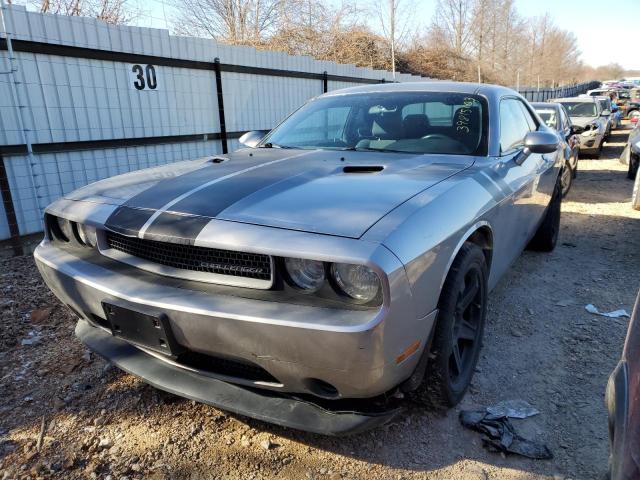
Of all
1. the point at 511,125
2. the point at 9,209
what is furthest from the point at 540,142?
the point at 9,209

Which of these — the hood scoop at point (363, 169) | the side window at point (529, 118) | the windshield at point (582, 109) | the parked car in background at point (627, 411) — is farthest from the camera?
the windshield at point (582, 109)

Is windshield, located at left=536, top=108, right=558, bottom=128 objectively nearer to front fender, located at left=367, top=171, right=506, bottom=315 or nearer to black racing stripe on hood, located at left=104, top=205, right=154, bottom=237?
front fender, located at left=367, top=171, right=506, bottom=315

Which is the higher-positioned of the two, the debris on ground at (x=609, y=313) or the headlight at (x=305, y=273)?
the headlight at (x=305, y=273)

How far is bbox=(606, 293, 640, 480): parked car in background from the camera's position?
3.67ft

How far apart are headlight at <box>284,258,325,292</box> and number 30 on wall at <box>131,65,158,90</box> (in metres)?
5.44

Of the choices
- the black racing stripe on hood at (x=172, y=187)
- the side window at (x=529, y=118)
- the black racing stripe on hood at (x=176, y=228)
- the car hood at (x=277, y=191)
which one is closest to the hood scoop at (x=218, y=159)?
the car hood at (x=277, y=191)

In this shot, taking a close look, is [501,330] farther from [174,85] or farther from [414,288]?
[174,85]

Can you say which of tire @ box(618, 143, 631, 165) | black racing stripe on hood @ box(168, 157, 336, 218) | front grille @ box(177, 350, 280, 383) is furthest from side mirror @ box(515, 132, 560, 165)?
tire @ box(618, 143, 631, 165)

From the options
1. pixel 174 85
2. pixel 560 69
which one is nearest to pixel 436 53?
pixel 174 85

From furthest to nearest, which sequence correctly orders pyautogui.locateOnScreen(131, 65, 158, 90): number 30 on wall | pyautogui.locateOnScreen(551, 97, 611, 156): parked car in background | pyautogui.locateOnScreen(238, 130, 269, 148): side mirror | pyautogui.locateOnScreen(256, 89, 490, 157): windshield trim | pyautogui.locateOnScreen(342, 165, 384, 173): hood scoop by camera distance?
pyautogui.locateOnScreen(551, 97, 611, 156): parked car in background < pyautogui.locateOnScreen(131, 65, 158, 90): number 30 on wall < pyautogui.locateOnScreen(238, 130, 269, 148): side mirror < pyautogui.locateOnScreen(256, 89, 490, 157): windshield trim < pyautogui.locateOnScreen(342, 165, 384, 173): hood scoop

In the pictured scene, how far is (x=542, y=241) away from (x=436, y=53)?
89.8ft

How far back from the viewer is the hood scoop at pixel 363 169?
2.50 metres

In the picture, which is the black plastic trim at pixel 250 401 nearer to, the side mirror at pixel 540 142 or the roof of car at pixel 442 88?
the side mirror at pixel 540 142

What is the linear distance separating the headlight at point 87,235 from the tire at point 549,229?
13.3 ft
